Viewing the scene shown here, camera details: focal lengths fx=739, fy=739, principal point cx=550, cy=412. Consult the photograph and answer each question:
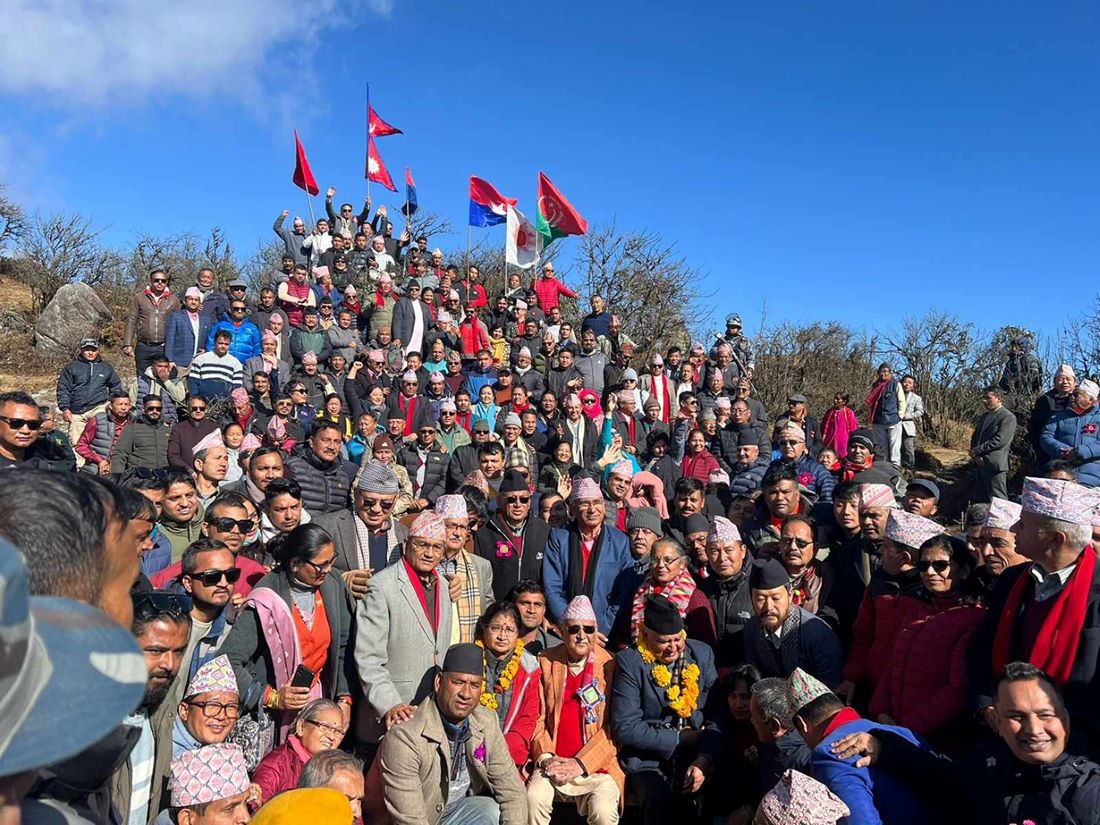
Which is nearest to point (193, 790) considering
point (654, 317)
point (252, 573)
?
point (252, 573)

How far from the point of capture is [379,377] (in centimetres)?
991

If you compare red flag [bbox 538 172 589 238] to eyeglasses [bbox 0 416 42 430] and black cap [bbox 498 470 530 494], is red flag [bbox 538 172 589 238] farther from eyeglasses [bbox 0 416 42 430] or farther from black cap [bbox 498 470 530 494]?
eyeglasses [bbox 0 416 42 430]

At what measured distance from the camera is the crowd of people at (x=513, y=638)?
1385mm

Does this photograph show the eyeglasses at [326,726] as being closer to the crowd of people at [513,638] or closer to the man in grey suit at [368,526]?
the crowd of people at [513,638]

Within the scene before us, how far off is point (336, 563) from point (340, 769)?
1888mm

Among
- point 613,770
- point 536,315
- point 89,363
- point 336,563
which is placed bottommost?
point 613,770

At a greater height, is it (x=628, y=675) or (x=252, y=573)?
(x=252, y=573)

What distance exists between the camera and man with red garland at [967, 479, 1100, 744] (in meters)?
2.93

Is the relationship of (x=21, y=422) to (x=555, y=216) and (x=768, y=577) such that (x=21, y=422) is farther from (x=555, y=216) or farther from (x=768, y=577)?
(x=555, y=216)

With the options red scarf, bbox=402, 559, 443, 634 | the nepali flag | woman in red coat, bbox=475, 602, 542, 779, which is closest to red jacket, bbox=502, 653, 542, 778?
woman in red coat, bbox=475, 602, 542, 779

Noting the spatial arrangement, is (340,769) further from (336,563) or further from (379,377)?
(379,377)

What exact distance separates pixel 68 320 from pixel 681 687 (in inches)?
625

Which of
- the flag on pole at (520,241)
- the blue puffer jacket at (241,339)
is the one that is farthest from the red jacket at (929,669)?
the flag on pole at (520,241)

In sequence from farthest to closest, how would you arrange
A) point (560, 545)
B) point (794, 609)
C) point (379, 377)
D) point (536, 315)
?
point (536, 315), point (379, 377), point (560, 545), point (794, 609)
